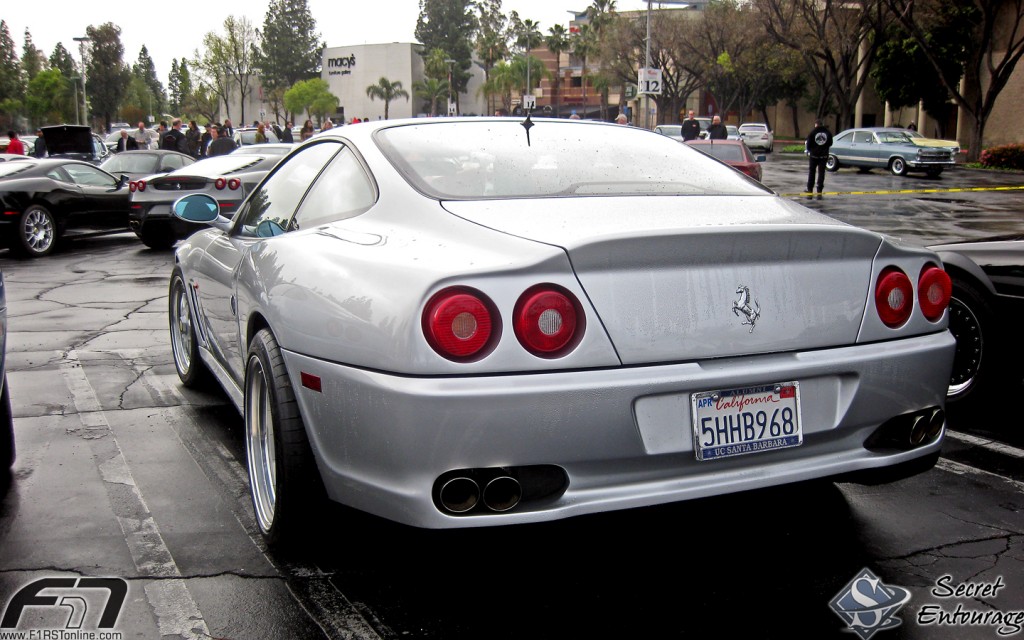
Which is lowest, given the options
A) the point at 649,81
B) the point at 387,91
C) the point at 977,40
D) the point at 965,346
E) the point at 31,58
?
the point at 965,346

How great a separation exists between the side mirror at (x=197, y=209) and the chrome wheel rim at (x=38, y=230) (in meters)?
9.79

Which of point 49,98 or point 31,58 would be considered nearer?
point 49,98

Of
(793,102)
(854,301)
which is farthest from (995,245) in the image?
(793,102)

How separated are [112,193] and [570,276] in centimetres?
1359

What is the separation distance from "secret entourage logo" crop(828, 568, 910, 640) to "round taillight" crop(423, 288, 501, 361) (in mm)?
1348

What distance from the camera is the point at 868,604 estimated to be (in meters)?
2.90

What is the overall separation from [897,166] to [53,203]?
26833mm

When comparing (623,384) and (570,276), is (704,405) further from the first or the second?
(570,276)

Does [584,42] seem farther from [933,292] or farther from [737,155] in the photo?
[933,292]

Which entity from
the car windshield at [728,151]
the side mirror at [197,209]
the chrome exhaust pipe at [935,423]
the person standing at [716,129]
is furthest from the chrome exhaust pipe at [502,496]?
the person standing at [716,129]

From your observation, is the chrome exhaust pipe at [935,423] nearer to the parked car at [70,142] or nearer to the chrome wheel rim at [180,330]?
the chrome wheel rim at [180,330]

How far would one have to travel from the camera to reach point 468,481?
2525 mm

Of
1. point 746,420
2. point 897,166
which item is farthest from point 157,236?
point 897,166

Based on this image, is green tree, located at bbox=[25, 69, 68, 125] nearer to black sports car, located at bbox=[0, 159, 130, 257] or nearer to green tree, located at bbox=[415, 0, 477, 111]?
green tree, located at bbox=[415, 0, 477, 111]
